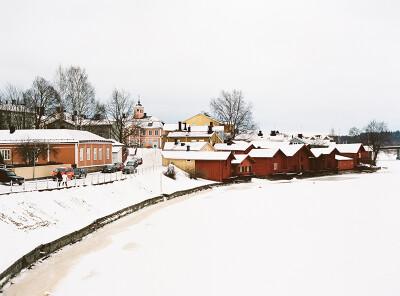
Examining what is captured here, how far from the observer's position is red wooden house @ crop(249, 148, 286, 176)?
187ft

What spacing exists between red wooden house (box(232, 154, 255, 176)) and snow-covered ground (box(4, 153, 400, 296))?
2223 cm

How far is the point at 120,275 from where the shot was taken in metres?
15.2

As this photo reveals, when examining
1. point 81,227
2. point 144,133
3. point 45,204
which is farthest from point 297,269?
point 144,133

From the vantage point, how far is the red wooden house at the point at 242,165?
5234 cm

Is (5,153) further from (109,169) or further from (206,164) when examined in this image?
(206,164)

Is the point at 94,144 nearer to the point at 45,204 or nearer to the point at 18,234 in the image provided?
the point at 45,204

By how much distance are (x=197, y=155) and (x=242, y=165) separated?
746 cm

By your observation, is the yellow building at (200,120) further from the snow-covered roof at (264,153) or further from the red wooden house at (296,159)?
the snow-covered roof at (264,153)

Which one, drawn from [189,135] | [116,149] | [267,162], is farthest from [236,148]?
[116,149]

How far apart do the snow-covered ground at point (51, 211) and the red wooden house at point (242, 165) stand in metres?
19.7

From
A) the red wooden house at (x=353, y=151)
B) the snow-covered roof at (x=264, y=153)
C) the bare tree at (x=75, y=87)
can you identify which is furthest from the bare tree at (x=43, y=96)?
the red wooden house at (x=353, y=151)

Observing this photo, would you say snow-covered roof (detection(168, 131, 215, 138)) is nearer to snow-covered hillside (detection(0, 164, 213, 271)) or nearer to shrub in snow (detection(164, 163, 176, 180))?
shrub in snow (detection(164, 163, 176, 180))

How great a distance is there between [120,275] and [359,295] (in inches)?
375

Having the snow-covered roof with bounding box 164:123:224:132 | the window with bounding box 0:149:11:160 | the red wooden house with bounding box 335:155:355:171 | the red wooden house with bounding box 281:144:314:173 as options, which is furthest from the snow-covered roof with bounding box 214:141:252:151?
the window with bounding box 0:149:11:160
